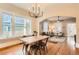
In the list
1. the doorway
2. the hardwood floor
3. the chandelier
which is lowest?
the hardwood floor

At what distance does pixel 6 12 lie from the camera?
7.00ft

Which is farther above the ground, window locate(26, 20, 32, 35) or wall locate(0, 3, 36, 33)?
wall locate(0, 3, 36, 33)

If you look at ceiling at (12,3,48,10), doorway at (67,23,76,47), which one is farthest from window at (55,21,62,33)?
ceiling at (12,3,48,10)

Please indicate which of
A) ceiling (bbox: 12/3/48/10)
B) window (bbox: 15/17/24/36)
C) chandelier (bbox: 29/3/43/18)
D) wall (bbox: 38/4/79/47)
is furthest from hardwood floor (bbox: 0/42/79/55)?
ceiling (bbox: 12/3/48/10)

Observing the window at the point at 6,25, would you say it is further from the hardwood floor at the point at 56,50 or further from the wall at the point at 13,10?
the hardwood floor at the point at 56,50

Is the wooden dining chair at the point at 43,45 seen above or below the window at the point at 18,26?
below

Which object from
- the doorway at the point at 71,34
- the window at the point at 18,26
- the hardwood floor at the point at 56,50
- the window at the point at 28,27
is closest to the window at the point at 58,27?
the doorway at the point at 71,34

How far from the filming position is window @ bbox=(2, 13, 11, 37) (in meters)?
2.14

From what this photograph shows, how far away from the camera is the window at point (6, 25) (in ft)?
7.02

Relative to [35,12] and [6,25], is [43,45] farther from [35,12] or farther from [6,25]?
[6,25]

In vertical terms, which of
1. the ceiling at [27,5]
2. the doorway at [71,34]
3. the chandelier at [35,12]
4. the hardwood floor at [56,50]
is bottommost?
the hardwood floor at [56,50]

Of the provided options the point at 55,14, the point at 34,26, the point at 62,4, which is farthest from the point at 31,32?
the point at 62,4

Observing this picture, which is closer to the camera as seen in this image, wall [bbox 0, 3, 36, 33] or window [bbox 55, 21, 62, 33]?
wall [bbox 0, 3, 36, 33]

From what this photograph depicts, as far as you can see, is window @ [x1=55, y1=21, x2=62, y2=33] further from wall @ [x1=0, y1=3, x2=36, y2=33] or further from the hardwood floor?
wall @ [x1=0, y1=3, x2=36, y2=33]
